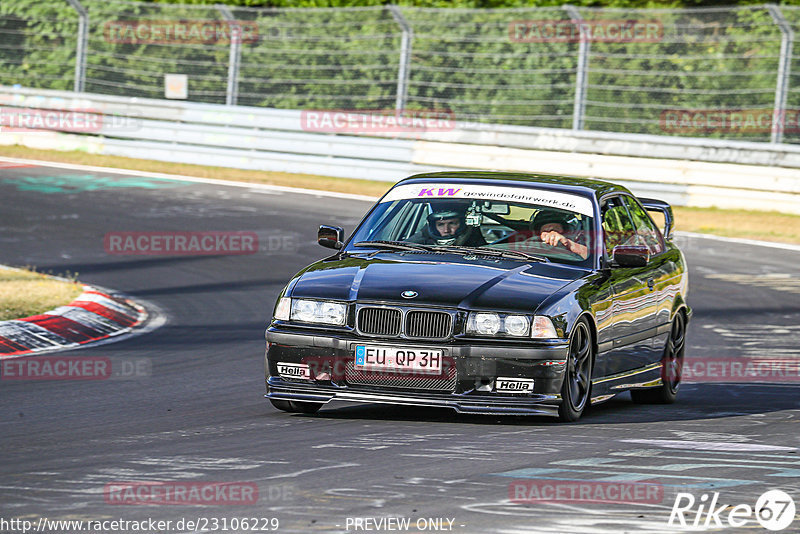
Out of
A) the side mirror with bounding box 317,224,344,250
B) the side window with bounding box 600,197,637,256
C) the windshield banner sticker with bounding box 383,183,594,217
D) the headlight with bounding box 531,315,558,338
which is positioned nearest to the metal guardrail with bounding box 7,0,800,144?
the side window with bounding box 600,197,637,256

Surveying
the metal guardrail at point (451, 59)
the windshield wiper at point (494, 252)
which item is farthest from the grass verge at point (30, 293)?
the metal guardrail at point (451, 59)

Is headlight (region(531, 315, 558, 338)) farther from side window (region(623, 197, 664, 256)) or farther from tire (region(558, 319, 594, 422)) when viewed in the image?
side window (region(623, 197, 664, 256))

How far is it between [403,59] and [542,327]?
17012 mm

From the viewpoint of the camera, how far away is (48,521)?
17.5ft

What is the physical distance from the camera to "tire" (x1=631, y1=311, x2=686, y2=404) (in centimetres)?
980

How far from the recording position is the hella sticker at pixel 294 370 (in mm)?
7949

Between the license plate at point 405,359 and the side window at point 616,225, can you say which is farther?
the side window at point 616,225

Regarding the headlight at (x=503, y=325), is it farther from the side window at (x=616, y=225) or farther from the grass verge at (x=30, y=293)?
the grass verge at (x=30, y=293)

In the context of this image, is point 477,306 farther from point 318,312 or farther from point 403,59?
point 403,59

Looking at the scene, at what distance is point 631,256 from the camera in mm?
8773

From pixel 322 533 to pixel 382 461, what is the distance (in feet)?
4.78

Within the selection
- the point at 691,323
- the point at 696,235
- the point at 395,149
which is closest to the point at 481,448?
the point at 691,323

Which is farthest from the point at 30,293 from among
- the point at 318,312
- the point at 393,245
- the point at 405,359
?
the point at 405,359

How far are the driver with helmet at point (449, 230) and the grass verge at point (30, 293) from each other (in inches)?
161
